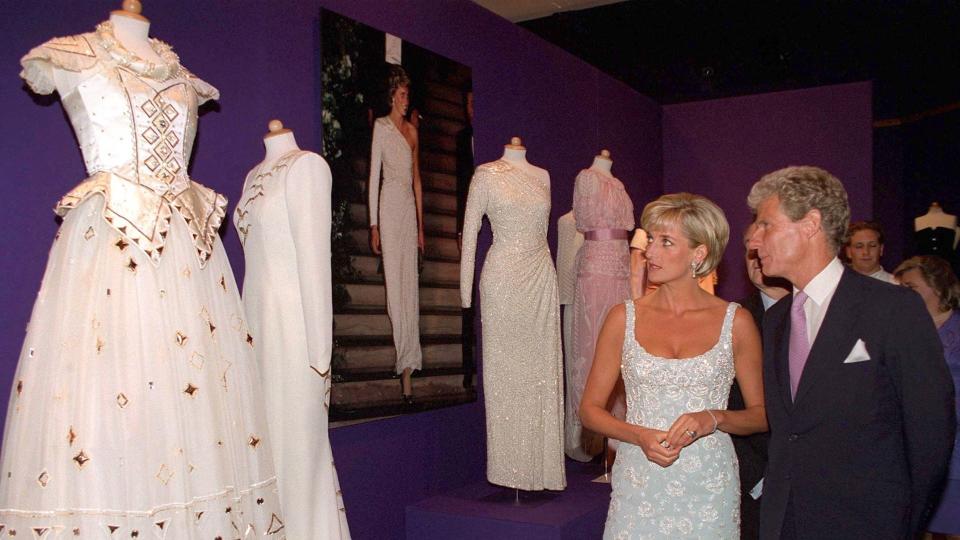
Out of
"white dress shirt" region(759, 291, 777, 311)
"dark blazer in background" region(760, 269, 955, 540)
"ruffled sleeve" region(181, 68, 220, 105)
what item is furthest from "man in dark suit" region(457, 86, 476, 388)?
"dark blazer in background" region(760, 269, 955, 540)

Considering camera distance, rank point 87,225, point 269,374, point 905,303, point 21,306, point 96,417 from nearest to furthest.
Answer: point 905,303 < point 96,417 < point 87,225 < point 21,306 < point 269,374

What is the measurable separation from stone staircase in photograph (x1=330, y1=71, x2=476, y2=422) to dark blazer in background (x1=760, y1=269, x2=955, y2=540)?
261cm

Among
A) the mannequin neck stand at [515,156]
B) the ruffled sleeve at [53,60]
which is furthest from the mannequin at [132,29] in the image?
the mannequin neck stand at [515,156]

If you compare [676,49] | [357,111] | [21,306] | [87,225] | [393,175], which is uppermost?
[676,49]

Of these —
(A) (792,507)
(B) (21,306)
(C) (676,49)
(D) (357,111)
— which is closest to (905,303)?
(A) (792,507)

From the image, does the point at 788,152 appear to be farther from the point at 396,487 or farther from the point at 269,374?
the point at 269,374

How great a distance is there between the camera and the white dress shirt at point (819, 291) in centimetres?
260

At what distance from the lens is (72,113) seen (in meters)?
3.08

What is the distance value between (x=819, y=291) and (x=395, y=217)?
2.91 m

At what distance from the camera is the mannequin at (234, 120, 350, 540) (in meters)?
3.65

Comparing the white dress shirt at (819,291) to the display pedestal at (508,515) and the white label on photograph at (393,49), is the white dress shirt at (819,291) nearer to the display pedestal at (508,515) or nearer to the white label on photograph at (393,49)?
the display pedestal at (508,515)

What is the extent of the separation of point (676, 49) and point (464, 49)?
3501 mm

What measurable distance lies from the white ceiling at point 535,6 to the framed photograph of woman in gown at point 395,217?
2.32 metres

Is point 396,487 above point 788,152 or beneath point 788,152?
beneath
